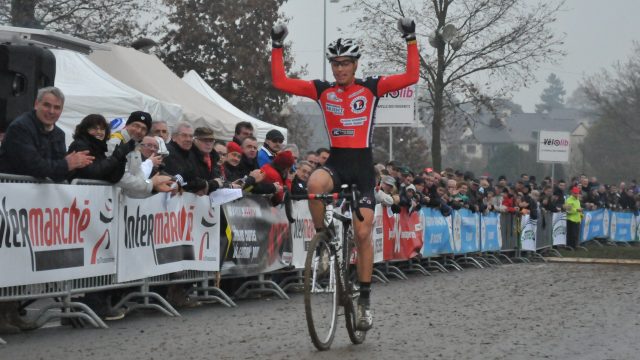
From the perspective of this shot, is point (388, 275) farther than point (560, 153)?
No

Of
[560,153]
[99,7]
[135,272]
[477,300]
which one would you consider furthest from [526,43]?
[135,272]

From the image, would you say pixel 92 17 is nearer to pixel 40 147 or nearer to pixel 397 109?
pixel 397 109

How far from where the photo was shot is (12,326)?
9852 mm

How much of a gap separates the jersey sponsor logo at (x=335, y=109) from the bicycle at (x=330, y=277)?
24.7 inches

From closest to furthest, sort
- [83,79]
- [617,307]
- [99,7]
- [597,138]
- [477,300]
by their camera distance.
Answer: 1. [617,307]
2. [477,300]
3. [83,79]
4. [99,7]
5. [597,138]

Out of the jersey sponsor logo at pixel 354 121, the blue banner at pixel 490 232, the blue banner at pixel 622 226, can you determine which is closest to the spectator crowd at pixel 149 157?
the jersey sponsor logo at pixel 354 121

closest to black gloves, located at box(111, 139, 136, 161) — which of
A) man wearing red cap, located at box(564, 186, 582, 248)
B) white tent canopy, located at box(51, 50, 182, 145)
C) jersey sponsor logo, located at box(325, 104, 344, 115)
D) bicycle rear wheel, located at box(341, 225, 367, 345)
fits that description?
jersey sponsor logo, located at box(325, 104, 344, 115)

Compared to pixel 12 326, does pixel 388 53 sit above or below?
above

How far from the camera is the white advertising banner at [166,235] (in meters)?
11.0

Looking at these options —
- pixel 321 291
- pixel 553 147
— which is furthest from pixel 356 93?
pixel 553 147

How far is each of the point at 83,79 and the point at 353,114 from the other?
1269 cm

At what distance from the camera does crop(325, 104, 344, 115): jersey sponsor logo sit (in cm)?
906

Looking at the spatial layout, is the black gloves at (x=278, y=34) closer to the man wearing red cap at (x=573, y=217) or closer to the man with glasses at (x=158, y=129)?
the man with glasses at (x=158, y=129)

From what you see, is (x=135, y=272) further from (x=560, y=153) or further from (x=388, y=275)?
(x=560, y=153)
